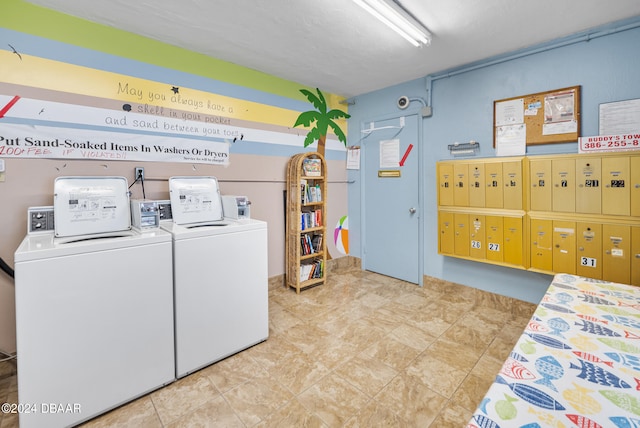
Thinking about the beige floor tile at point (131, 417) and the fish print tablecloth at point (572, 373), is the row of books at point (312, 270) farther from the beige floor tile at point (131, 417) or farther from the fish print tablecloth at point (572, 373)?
the fish print tablecloth at point (572, 373)

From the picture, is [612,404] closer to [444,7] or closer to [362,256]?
[444,7]

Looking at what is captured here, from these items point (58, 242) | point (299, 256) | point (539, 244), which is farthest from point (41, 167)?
point (539, 244)

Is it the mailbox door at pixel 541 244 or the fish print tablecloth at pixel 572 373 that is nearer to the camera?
the fish print tablecloth at pixel 572 373

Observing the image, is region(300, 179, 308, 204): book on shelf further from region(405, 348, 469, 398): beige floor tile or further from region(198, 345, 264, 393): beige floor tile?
region(405, 348, 469, 398): beige floor tile

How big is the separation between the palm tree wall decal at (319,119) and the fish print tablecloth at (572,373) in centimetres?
310

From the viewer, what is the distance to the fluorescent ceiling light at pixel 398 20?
77.5 inches

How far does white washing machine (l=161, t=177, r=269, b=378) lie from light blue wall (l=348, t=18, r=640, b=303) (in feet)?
7.32

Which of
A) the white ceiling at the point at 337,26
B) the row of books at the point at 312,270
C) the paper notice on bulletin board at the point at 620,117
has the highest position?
the white ceiling at the point at 337,26

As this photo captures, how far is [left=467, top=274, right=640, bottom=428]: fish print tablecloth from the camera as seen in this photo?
77 centimetres

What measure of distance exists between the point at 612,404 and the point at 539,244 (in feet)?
6.99

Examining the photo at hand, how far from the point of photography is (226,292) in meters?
2.16

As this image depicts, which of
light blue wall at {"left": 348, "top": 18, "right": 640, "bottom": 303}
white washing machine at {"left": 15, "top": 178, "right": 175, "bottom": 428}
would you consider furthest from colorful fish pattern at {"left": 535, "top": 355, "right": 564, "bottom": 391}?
light blue wall at {"left": 348, "top": 18, "right": 640, "bottom": 303}

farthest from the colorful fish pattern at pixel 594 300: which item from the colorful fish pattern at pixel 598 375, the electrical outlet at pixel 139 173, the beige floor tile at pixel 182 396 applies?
the electrical outlet at pixel 139 173

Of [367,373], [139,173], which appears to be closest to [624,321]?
[367,373]
